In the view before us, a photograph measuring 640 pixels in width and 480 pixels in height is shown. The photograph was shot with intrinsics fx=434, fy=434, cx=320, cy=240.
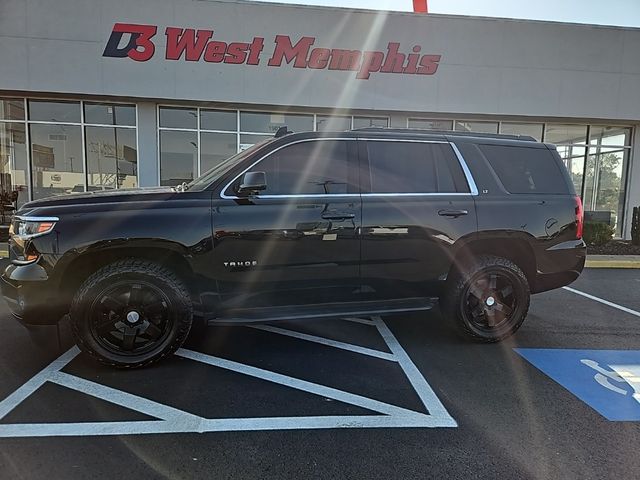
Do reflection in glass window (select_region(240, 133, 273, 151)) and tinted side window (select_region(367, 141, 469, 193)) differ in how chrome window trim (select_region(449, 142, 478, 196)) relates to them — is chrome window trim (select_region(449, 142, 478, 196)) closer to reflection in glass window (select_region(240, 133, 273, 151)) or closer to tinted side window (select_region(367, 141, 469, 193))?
tinted side window (select_region(367, 141, 469, 193))

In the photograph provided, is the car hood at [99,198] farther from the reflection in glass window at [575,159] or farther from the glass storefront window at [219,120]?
the reflection in glass window at [575,159]

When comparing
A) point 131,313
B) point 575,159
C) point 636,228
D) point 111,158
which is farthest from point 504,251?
point 575,159

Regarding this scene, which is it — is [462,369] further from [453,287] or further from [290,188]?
[290,188]

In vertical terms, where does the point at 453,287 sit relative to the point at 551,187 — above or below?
below

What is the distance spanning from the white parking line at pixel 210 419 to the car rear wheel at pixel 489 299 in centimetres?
96

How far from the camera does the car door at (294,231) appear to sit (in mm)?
3686

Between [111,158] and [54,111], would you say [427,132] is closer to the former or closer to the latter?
[111,158]

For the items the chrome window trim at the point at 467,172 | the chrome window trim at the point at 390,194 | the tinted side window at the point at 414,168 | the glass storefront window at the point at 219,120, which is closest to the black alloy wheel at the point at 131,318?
the chrome window trim at the point at 390,194

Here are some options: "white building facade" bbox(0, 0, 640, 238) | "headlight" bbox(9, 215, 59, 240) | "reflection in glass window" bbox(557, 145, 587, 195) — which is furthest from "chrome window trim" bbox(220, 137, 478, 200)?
"reflection in glass window" bbox(557, 145, 587, 195)

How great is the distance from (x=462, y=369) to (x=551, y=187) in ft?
7.09

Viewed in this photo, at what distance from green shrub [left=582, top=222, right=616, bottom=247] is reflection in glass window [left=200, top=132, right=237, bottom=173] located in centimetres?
921

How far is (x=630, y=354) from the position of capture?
4.18 m

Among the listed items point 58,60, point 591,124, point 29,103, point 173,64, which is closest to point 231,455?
point 173,64

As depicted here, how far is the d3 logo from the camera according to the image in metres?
10.2
